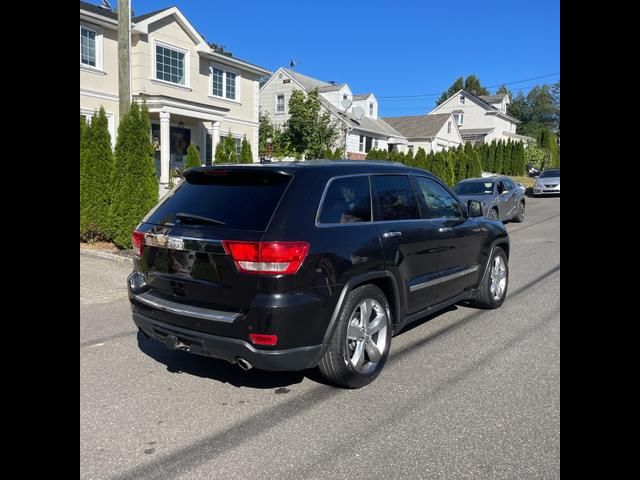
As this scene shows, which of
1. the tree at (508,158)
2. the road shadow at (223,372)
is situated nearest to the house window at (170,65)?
the road shadow at (223,372)

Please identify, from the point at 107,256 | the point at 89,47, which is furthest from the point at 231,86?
the point at 107,256

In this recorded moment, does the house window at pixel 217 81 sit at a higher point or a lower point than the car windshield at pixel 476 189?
higher

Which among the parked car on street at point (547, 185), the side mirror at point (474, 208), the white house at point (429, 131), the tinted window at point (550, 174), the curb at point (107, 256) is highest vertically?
the white house at point (429, 131)

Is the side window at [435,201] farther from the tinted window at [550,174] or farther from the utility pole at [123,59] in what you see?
the tinted window at [550,174]

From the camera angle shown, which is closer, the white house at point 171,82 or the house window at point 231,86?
the white house at point 171,82

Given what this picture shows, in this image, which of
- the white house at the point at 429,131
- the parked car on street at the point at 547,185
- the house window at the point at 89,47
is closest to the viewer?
the house window at the point at 89,47

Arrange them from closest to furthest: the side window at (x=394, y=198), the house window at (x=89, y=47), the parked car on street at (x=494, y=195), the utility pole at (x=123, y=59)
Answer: the side window at (x=394, y=198) < the utility pole at (x=123, y=59) < the parked car on street at (x=494, y=195) < the house window at (x=89, y=47)

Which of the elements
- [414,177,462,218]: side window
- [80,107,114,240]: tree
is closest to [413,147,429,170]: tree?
[80,107,114,240]: tree

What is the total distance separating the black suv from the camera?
139 inches

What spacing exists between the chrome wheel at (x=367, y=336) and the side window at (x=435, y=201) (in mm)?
1248

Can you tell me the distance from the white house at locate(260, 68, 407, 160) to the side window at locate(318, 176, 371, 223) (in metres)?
31.0

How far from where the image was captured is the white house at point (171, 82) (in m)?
19.1

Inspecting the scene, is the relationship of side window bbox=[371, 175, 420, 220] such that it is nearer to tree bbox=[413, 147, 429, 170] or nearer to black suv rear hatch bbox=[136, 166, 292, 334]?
black suv rear hatch bbox=[136, 166, 292, 334]
